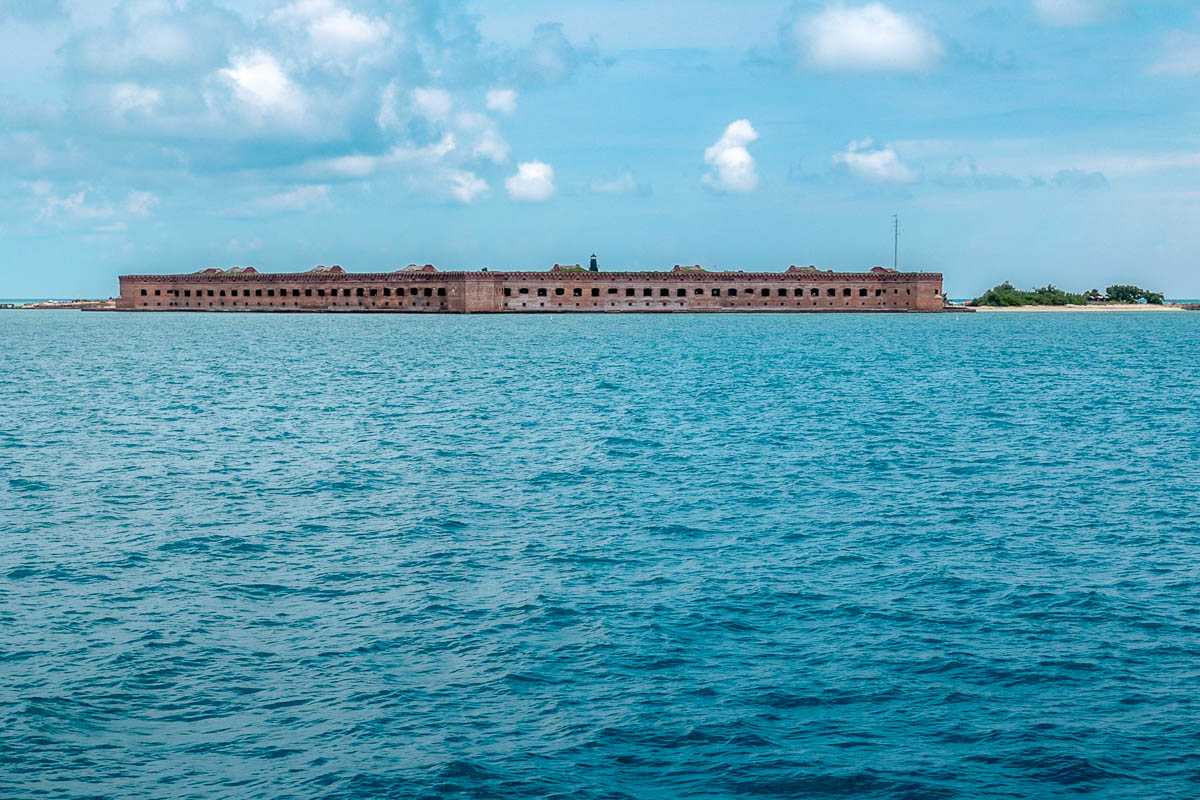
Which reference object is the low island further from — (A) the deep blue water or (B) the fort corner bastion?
(A) the deep blue water

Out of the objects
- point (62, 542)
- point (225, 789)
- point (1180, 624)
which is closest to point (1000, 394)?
point (1180, 624)

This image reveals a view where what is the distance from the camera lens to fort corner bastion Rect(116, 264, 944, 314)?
126m

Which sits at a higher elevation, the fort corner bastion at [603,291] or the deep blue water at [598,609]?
the fort corner bastion at [603,291]

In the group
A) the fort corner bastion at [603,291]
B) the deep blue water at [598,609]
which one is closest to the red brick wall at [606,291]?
the fort corner bastion at [603,291]

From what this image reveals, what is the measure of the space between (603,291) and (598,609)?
11563 cm

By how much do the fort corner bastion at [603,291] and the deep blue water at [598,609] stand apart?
96273 millimetres

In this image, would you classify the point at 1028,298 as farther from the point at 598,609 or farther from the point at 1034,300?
the point at 598,609

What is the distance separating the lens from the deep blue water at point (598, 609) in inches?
346

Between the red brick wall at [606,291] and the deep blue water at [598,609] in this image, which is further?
the red brick wall at [606,291]

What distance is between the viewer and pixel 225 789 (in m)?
8.29

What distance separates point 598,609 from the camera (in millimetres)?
12617

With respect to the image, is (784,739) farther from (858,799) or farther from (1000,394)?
(1000,394)

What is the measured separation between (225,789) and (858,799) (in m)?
4.50

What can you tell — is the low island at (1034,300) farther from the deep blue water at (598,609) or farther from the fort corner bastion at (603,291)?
the deep blue water at (598,609)
